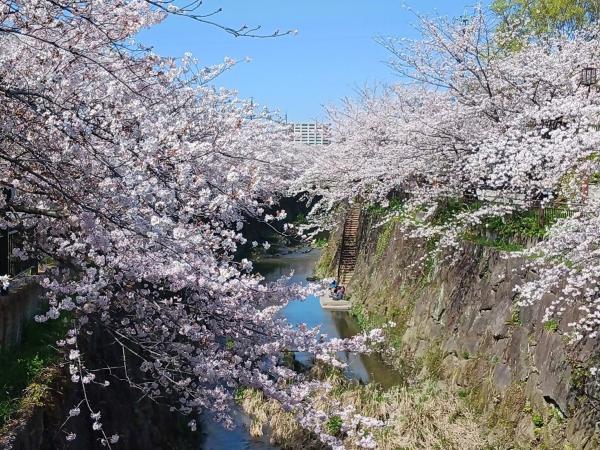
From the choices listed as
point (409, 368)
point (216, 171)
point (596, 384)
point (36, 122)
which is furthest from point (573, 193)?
point (36, 122)

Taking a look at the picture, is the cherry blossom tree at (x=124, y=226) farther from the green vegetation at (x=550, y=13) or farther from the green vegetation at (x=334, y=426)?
the green vegetation at (x=550, y=13)

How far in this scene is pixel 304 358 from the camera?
15.4 metres

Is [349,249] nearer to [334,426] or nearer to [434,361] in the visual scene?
[434,361]

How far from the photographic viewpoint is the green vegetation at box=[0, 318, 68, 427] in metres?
5.77

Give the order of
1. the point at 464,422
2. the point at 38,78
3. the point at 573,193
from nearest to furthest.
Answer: the point at 38,78 < the point at 573,193 < the point at 464,422

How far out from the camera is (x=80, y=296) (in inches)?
213

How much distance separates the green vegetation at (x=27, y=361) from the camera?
577cm

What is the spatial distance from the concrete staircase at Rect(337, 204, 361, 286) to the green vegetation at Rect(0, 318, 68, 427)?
1795cm

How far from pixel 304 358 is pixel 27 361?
9387 mm

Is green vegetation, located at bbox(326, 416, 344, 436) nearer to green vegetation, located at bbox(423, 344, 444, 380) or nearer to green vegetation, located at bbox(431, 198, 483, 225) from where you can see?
green vegetation, located at bbox(423, 344, 444, 380)

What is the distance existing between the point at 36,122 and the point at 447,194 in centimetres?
1103

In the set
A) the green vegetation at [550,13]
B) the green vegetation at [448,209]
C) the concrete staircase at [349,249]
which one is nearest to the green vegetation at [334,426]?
the green vegetation at [448,209]

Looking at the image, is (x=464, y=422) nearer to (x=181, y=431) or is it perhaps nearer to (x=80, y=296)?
(x=181, y=431)

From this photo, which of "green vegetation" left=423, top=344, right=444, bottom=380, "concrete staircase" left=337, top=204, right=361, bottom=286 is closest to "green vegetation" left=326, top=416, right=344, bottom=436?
"green vegetation" left=423, top=344, right=444, bottom=380
